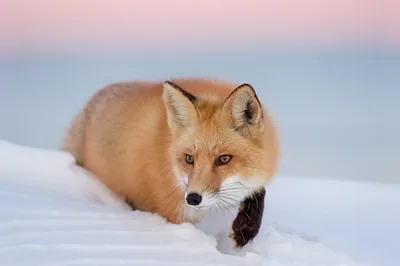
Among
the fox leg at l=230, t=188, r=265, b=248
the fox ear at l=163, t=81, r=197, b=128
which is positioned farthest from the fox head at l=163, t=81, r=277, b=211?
the fox leg at l=230, t=188, r=265, b=248

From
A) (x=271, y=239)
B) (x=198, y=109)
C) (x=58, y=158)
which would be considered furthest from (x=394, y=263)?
(x=58, y=158)

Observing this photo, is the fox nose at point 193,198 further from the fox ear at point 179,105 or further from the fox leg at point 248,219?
the fox leg at point 248,219

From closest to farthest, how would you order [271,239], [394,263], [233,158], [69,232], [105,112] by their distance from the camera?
[69,232] → [233,158] → [271,239] → [394,263] → [105,112]

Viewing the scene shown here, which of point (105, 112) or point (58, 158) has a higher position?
point (105, 112)

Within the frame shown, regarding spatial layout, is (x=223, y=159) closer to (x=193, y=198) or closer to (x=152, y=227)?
(x=193, y=198)

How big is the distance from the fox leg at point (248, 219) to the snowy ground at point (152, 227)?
3.6 inches

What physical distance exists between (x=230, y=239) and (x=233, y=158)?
0.69 meters

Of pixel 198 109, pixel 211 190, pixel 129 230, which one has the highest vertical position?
pixel 198 109

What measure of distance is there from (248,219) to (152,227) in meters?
0.73

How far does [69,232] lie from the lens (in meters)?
3.01

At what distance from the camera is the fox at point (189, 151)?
329 centimetres

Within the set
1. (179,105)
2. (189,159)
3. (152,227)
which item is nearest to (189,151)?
(189,159)

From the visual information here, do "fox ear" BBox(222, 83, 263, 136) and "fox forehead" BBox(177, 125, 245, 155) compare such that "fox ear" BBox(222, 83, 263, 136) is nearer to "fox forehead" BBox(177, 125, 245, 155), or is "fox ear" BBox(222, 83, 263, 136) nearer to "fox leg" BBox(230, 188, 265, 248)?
"fox forehead" BBox(177, 125, 245, 155)

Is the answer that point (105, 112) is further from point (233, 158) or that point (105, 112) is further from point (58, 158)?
point (233, 158)
